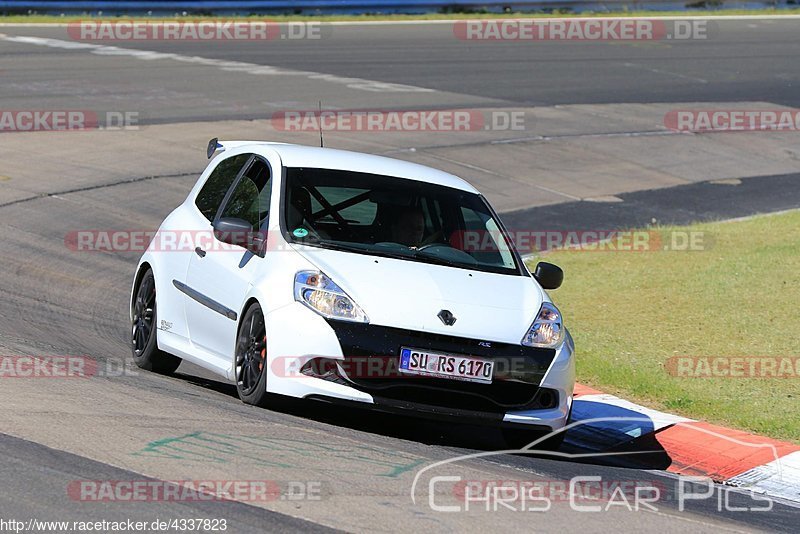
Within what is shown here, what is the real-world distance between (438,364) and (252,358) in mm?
1108

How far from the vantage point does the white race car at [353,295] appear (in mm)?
7266

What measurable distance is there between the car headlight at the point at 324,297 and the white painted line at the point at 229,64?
17993 millimetres

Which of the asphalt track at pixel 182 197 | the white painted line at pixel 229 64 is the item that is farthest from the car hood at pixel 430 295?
the white painted line at pixel 229 64

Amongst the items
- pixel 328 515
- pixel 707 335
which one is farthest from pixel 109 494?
pixel 707 335

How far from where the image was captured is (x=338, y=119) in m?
22.3

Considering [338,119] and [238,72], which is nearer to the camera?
[338,119]

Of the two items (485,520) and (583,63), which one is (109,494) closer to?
(485,520)

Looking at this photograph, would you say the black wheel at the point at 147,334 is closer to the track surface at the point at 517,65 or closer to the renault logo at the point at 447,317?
the renault logo at the point at 447,317

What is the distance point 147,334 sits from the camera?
921cm

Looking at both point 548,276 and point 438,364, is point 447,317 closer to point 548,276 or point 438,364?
point 438,364

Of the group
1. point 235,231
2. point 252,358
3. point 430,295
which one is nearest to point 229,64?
point 235,231

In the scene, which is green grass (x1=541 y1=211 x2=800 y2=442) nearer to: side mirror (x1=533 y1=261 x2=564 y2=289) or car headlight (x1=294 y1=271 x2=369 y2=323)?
side mirror (x1=533 y1=261 x2=564 y2=289)

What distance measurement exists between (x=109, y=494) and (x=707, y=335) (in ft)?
21.8

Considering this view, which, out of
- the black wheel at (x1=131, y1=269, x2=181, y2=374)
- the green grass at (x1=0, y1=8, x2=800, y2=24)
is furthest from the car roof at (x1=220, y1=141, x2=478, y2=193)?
the green grass at (x1=0, y1=8, x2=800, y2=24)
